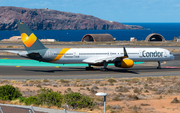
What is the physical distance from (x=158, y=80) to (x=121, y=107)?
18.5m

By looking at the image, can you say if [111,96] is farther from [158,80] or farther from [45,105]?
[158,80]

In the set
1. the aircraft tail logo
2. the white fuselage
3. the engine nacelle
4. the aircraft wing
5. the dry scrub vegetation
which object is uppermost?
the aircraft tail logo

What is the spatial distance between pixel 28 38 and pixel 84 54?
1071 cm

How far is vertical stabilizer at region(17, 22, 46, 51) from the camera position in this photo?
4828cm

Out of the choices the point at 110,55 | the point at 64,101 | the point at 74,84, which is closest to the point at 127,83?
the point at 74,84

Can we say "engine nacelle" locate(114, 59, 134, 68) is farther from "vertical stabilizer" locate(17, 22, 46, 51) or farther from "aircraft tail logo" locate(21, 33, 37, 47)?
"aircraft tail logo" locate(21, 33, 37, 47)

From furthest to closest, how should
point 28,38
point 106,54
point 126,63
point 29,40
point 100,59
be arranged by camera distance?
point 106,54, point 100,59, point 126,63, point 29,40, point 28,38

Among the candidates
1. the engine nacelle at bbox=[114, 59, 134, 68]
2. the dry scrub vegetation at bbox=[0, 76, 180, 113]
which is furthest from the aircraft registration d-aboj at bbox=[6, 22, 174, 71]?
the dry scrub vegetation at bbox=[0, 76, 180, 113]

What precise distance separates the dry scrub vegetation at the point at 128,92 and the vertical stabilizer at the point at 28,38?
1192cm

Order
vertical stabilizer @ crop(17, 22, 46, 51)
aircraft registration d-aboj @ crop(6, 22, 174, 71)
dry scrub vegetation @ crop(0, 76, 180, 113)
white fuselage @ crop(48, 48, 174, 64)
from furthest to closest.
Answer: white fuselage @ crop(48, 48, 174, 64), aircraft registration d-aboj @ crop(6, 22, 174, 71), vertical stabilizer @ crop(17, 22, 46, 51), dry scrub vegetation @ crop(0, 76, 180, 113)

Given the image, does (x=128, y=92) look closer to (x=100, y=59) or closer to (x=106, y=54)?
(x=100, y=59)

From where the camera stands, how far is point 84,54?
51.7 metres

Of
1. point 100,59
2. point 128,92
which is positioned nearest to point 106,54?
point 100,59

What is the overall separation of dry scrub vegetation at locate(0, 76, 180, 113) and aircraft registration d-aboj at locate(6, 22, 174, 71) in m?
7.73
